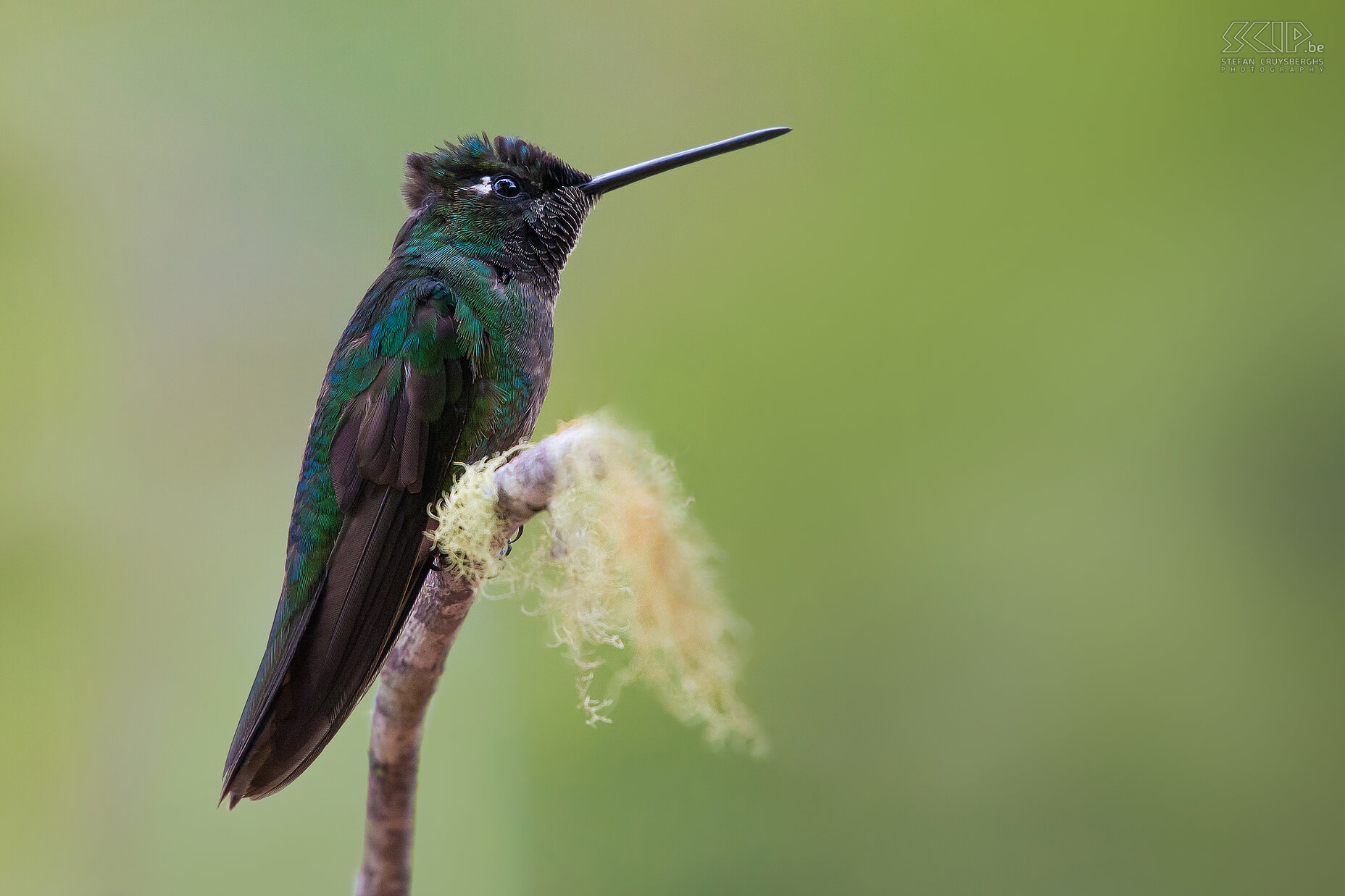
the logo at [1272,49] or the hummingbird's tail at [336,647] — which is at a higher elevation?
the logo at [1272,49]

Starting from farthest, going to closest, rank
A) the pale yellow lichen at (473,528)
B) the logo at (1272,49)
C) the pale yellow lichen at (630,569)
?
the logo at (1272,49), the pale yellow lichen at (473,528), the pale yellow lichen at (630,569)

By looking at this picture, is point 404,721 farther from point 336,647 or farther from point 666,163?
point 666,163

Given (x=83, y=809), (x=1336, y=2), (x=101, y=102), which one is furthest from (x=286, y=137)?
(x=1336, y=2)

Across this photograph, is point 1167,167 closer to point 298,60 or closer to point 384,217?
point 384,217

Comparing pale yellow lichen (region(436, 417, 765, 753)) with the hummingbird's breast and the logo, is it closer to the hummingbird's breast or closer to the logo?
the hummingbird's breast

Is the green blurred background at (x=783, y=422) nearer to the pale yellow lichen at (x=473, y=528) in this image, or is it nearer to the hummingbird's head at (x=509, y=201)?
the hummingbird's head at (x=509, y=201)

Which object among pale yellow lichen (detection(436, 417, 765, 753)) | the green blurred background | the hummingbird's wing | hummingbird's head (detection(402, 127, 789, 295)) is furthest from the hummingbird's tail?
the green blurred background

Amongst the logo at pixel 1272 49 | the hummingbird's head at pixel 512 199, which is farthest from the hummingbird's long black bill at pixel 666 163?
the logo at pixel 1272 49

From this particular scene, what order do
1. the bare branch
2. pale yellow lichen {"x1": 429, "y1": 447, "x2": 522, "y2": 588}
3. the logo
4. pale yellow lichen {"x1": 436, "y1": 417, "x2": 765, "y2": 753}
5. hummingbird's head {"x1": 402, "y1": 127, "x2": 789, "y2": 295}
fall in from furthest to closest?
the logo < hummingbird's head {"x1": 402, "y1": 127, "x2": 789, "y2": 295} < the bare branch < pale yellow lichen {"x1": 429, "y1": 447, "x2": 522, "y2": 588} < pale yellow lichen {"x1": 436, "y1": 417, "x2": 765, "y2": 753}
